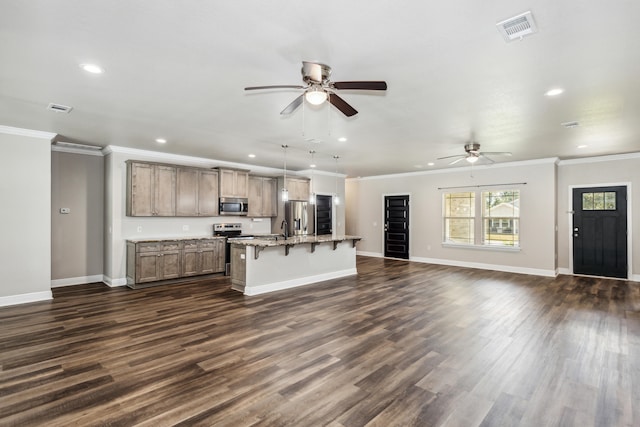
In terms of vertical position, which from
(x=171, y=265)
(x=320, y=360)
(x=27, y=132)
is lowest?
(x=320, y=360)

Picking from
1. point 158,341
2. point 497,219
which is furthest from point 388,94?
point 497,219

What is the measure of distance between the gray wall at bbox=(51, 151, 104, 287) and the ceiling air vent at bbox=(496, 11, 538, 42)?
730cm

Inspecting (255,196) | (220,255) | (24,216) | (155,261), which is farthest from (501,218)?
(24,216)

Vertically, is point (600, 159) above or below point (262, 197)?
above

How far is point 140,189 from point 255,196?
2.68 metres

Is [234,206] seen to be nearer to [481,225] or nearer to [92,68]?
[92,68]

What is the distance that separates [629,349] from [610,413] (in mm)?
1653

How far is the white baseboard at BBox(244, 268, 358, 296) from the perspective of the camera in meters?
5.68

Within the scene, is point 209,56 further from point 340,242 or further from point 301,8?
point 340,242

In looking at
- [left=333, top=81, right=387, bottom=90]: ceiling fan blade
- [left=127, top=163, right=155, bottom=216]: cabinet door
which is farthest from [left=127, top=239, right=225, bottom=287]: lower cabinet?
[left=333, top=81, right=387, bottom=90]: ceiling fan blade

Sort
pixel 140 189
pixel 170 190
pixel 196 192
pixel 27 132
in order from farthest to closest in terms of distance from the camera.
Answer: pixel 196 192 < pixel 170 190 < pixel 140 189 < pixel 27 132

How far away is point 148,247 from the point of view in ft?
20.2

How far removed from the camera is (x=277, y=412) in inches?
90.7

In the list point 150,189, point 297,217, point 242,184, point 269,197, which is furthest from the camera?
point 297,217
